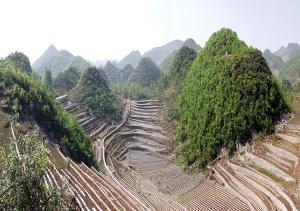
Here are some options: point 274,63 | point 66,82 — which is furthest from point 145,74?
point 274,63

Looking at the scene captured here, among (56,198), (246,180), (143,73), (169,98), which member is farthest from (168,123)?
(143,73)

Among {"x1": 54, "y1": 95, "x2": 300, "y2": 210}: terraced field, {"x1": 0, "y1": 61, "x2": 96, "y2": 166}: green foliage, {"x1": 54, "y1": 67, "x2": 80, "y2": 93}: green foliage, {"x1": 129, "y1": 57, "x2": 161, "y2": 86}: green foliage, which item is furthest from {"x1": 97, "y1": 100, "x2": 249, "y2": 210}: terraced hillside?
{"x1": 129, "y1": 57, "x2": 161, "y2": 86}: green foliage

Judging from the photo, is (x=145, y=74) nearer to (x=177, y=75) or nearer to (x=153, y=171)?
(x=177, y=75)

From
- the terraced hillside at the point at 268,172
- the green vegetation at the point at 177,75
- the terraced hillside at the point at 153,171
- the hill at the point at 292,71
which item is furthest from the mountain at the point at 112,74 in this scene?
the terraced hillside at the point at 268,172

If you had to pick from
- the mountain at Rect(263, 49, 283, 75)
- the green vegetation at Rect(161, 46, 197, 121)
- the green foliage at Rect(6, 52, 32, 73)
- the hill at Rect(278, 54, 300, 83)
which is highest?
the green foliage at Rect(6, 52, 32, 73)

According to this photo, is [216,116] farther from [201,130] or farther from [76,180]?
[76,180]

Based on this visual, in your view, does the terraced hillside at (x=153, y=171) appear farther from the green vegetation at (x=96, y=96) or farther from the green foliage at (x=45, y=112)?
the green foliage at (x=45, y=112)

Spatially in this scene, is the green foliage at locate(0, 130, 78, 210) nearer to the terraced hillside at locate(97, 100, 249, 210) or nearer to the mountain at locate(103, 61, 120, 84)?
the terraced hillside at locate(97, 100, 249, 210)
